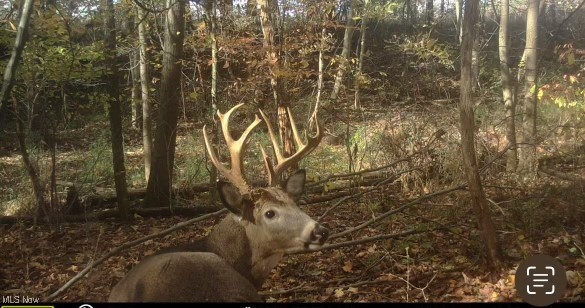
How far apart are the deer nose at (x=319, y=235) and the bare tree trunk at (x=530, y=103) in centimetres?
300

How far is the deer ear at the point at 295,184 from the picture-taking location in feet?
12.6

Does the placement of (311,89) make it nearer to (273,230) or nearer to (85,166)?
(85,166)

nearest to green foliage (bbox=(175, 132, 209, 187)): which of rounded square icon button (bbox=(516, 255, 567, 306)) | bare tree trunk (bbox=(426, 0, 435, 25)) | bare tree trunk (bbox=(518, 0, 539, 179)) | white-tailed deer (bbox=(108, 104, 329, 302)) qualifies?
white-tailed deer (bbox=(108, 104, 329, 302))

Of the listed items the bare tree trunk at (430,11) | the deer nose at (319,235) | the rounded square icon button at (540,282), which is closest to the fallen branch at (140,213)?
the deer nose at (319,235)

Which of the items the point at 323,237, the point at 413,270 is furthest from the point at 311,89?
the point at 323,237

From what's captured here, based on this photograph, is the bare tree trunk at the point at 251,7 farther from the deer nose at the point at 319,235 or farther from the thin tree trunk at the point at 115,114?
the deer nose at the point at 319,235

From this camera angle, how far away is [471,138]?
3.85 metres

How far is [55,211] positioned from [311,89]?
4355 mm

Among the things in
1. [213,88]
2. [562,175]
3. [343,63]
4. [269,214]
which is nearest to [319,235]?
[269,214]

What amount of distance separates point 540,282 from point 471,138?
1.12 m

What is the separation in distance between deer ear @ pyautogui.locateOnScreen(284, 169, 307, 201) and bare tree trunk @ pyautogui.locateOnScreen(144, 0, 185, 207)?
7.95ft

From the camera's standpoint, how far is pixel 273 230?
11.7ft
